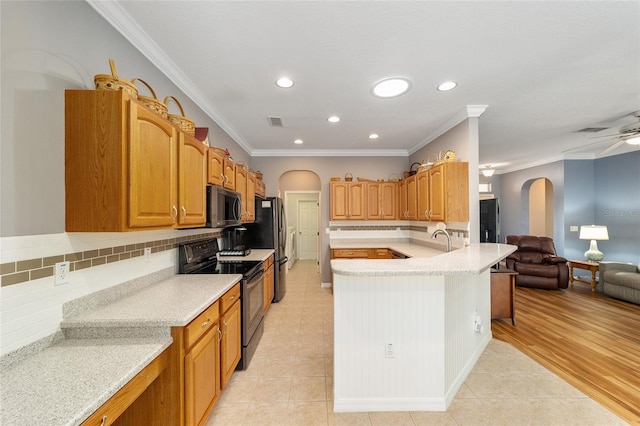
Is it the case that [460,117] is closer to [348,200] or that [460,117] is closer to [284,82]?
[284,82]

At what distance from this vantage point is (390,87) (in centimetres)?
258

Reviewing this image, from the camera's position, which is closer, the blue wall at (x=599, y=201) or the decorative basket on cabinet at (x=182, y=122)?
the decorative basket on cabinet at (x=182, y=122)

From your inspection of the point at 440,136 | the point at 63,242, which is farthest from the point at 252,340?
the point at 440,136

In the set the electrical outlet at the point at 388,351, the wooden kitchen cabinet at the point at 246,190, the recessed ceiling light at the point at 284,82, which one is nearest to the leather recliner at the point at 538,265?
the electrical outlet at the point at 388,351

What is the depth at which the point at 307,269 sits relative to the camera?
7066 mm

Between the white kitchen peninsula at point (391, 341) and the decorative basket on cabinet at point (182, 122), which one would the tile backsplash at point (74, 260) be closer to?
the decorative basket on cabinet at point (182, 122)

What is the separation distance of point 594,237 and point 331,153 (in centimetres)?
541

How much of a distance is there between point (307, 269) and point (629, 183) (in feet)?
22.9

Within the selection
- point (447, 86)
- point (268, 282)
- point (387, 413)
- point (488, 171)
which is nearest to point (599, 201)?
point (488, 171)

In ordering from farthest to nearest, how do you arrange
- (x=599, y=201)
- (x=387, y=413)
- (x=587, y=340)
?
(x=599, y=201), (x=587, y=340), (x=387, y=413)

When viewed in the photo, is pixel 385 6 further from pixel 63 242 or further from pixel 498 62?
pixel 63 242

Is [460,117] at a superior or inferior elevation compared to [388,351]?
superior

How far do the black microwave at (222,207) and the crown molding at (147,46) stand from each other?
102 cm

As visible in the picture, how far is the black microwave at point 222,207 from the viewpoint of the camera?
226cm
